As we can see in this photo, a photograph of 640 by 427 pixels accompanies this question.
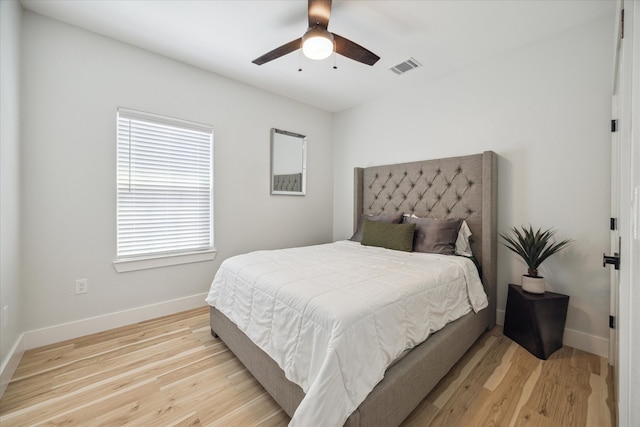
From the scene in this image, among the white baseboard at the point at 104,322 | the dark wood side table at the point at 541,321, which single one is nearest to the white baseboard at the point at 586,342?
the dark wood side table at the point at 541,321

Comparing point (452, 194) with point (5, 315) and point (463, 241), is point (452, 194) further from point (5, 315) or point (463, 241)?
point (5, 315)

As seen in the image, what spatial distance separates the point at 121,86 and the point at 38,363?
2218 mm

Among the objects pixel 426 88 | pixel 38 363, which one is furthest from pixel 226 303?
pixel 426 88

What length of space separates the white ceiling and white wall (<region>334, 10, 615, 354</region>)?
19 cm

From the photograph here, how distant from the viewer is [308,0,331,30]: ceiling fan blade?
1.69m

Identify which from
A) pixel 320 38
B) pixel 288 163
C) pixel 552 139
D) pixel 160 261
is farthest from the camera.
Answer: pixel 288 163

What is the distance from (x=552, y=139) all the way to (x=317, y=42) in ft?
6.69

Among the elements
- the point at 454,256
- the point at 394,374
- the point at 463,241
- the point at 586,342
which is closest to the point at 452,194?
the point at 463,241

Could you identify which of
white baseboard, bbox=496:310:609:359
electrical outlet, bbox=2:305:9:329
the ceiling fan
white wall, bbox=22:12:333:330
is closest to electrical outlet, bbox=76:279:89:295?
white wall, bbox=22:12:333:330

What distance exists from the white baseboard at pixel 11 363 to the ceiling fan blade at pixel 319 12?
Result: 288cm

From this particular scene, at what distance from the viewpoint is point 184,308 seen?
269cm

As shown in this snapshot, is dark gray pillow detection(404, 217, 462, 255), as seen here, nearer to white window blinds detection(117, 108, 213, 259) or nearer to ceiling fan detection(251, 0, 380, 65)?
ceiling fan detection(251, 0, 380, 65)

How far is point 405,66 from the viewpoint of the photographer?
265 centimetres

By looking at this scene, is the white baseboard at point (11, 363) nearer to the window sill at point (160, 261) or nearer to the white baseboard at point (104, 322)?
the white baseboard at point (104, 322)
